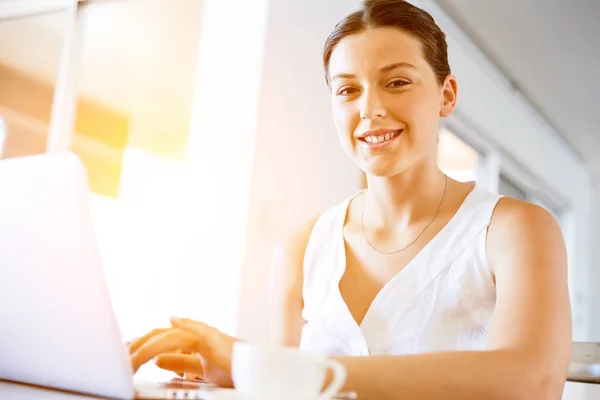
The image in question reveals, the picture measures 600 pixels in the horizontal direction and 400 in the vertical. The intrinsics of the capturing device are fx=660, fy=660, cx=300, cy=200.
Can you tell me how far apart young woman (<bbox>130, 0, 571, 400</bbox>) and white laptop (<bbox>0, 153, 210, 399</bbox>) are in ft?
0.57

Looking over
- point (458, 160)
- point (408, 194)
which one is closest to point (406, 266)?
point (408, 194)

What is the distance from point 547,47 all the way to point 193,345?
3712 mm

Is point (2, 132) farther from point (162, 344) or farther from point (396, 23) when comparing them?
point (162, 344)

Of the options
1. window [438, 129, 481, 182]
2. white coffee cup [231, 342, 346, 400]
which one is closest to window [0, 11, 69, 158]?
window [438, 129, 481, 182]

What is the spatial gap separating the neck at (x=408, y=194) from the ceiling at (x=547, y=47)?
2.41 m

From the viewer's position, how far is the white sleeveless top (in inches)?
43.0

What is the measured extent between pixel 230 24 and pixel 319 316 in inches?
55.1

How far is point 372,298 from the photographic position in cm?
115

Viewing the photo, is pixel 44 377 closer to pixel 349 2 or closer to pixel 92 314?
pixel 92 314

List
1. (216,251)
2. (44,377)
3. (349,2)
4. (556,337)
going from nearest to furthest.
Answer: (44,377)
(556,337)
(216,251)
(349,2)

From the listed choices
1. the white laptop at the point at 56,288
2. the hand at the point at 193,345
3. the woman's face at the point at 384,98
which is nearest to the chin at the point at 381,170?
the woman's face at the point at 384,98

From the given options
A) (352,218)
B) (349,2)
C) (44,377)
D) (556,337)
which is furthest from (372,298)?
(349,2)

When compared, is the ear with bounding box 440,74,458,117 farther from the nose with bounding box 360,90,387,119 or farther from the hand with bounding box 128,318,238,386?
the hand with bounding box 128,318,238,386

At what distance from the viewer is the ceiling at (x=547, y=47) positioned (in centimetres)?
352
